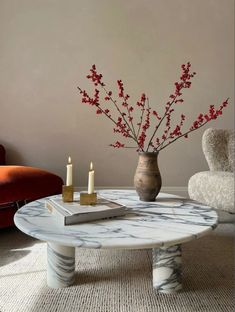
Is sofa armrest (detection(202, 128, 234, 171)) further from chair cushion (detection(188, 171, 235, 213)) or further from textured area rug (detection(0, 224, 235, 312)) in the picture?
textured area rug (detection(0, 224, 235, 312))

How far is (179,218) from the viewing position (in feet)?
4.45

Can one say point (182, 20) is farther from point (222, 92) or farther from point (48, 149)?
point (48, 149)

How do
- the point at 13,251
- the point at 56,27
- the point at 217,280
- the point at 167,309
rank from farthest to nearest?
the point at 56,27, the point at 13,251, the point at 217,280, the point at 167,309

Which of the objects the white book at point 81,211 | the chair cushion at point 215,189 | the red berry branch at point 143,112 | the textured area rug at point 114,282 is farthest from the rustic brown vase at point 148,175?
the chair cushion at point 215,189

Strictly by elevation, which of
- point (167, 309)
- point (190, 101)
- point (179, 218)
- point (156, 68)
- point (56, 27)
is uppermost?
point (56, 27)

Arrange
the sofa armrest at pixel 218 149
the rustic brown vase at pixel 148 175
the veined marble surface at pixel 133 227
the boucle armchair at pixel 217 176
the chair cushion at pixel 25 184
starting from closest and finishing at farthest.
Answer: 1. the veined marble surface at pixel 133 227
2. the rustic brown vase at pixel 148 175
3. the chair cushion at pixel 25 184
4. the boucle armchair at pixel 217 176
5. the sofa armrest at pixel 218 149

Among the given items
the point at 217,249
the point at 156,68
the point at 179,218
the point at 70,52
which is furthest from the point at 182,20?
the point at 179,218

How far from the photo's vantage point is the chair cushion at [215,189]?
2100mm

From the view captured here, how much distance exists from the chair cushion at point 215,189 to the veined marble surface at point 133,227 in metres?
0.60

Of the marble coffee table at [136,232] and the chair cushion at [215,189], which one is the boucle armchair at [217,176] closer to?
the chair cushion at [215,189]

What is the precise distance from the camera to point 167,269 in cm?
142

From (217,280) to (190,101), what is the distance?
189cm

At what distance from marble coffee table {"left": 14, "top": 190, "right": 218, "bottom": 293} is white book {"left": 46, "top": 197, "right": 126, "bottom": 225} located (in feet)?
0.08

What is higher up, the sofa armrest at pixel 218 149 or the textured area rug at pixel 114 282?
the sofa armrest at pixel 218 149
